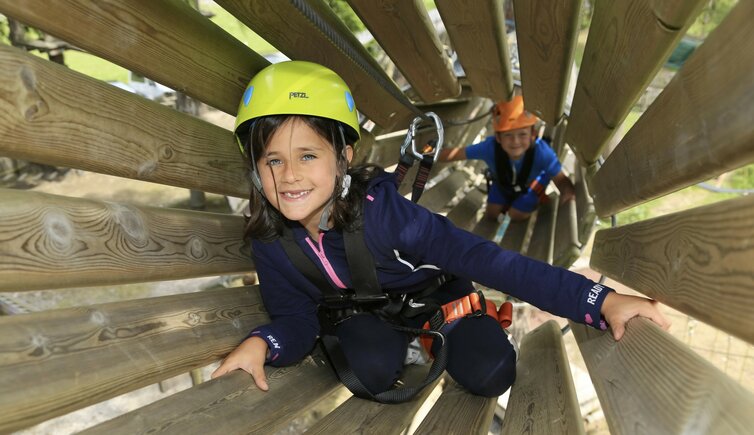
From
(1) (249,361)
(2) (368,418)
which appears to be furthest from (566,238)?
(1) (249,361)

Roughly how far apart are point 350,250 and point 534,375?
2.80 feet

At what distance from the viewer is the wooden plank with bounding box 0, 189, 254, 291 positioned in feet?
5.53

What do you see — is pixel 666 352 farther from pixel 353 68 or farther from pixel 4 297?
pixel 4 297

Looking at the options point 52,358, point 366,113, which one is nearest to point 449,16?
point 366,113

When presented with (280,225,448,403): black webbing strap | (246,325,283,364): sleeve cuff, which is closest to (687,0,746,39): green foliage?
(280,225,448,403): black webbing strap

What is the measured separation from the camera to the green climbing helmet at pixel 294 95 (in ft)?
7.54

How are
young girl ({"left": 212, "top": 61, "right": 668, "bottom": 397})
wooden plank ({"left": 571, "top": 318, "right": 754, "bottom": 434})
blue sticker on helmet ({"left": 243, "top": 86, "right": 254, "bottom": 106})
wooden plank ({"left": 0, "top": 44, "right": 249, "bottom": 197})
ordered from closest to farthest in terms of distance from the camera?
1. wooden plank ({"left": 571, "top": 318, "right": 754, "bottom": 434})
2. wooden plank ({"left": 0, "top": 44, "right": 249, "bottom": 197})
3. young girl ({"left": 212, "top": 61, "right": 668, "bottom": 397})
4. blue sticker on helmet ({"left": 243, "top": 86, "right": 254, "bottom": 106})

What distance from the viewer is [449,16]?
2861 mm

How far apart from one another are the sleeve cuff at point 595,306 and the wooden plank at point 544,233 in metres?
2.28

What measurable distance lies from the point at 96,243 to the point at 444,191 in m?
3.97

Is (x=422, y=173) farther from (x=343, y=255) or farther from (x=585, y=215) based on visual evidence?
(x=585, y=215)

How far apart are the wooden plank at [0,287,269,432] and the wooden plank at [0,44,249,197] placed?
45 cm

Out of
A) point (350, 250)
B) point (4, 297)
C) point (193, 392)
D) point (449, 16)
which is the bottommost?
point (4, 297)

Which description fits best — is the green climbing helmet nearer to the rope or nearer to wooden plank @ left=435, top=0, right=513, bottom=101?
the rope
